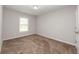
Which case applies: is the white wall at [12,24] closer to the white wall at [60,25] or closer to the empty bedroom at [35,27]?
the empty bedroom at [35,27]

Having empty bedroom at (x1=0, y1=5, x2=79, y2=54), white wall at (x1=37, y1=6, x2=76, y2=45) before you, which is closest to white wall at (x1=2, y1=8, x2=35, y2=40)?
empty bedroom at (x1=0, y1=5, x2=79, y2=54)

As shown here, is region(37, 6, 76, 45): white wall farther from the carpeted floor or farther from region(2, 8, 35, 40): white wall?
region(2, 8, 35, 40): white wall

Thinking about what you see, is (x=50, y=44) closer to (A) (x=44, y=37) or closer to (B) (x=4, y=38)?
(A) (x=44, y=37)

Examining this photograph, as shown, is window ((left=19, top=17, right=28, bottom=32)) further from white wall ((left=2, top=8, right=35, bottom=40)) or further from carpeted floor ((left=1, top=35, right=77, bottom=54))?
carpeted floor ((left=1, top=35, right=77, bottom=54))

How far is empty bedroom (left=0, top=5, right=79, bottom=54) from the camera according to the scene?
3.06ft

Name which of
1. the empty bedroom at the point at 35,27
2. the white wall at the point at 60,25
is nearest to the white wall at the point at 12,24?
the empty bedroom at the point at 35,27

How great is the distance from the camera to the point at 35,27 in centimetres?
115

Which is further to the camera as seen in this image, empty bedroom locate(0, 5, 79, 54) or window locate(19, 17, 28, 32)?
window locate(19, 17, 28, 32)

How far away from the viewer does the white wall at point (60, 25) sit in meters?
1.00

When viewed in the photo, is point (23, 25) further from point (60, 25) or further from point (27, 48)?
point (60, 25)

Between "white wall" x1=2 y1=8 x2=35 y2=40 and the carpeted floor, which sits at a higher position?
"white wall" x1=2 y1=8 x2=35 y2=40

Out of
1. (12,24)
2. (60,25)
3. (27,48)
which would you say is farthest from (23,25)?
(60,25)

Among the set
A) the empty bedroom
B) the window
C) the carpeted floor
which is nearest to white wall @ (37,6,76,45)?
the empty bedroom
